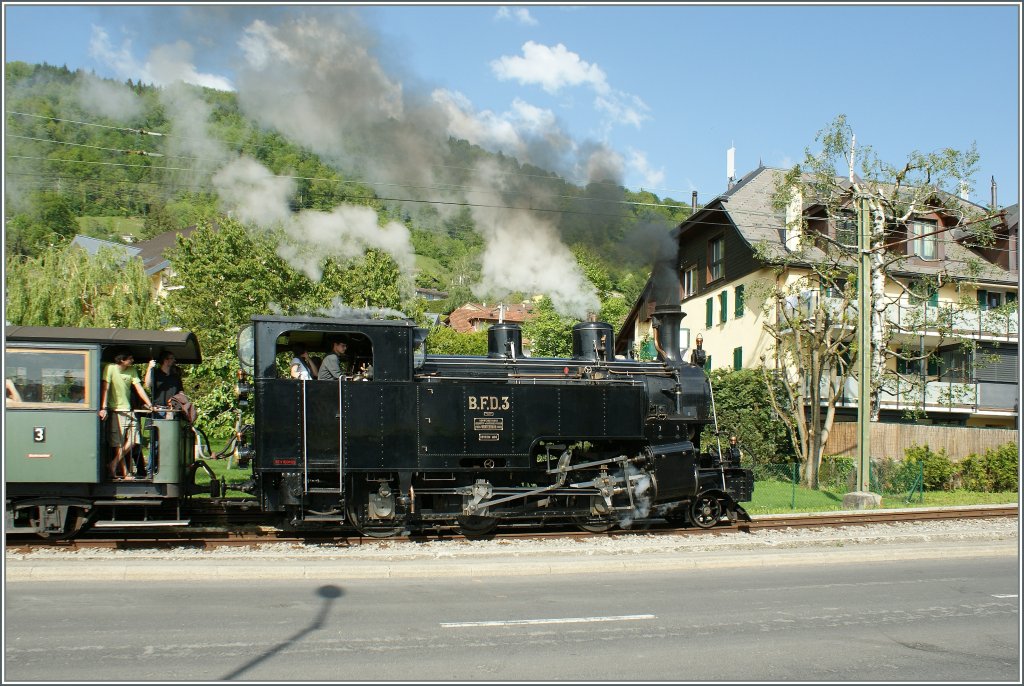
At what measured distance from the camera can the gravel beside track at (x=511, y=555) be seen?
909 centimetres

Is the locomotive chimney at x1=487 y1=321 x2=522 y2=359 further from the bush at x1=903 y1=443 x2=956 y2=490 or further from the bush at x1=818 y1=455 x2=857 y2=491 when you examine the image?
the bush at x1=903 y1=443 x2=956 y2=490

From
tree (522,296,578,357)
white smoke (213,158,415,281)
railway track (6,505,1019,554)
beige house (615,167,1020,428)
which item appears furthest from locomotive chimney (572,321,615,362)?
tree (522,296,578,357)

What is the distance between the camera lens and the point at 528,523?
1327cm

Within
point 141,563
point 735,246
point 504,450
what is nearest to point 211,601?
point 141,563

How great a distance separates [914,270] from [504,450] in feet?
77.3

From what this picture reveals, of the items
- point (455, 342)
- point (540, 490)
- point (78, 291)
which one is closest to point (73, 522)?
point (540, 490)

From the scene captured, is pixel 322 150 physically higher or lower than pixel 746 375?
higher

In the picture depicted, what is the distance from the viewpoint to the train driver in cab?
11.0m

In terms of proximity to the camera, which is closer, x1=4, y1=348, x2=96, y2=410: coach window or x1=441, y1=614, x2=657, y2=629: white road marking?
x1=441, y1=614, x2=657, y2=629: white road marking

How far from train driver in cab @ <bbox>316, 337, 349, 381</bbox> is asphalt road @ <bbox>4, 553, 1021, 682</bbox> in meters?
3.05

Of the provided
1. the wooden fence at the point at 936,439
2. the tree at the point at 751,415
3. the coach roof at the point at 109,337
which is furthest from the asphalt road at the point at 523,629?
the tree at the point at 751,415

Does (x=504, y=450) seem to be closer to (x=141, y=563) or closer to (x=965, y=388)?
(x=141, y=563)

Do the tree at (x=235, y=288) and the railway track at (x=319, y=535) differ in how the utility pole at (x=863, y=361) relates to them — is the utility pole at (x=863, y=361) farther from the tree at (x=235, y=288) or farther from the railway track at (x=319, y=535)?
the tree at (x=235, y=288)

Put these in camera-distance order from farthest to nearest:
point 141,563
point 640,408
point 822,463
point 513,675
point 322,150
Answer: point 822,463 < point 322,150 < point 640,408 < point 141,563 < point 513,675
